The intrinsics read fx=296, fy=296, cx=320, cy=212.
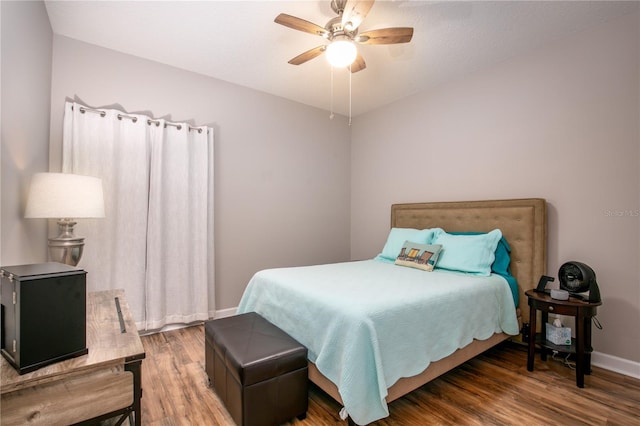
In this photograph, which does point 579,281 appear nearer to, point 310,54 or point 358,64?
point 358,64

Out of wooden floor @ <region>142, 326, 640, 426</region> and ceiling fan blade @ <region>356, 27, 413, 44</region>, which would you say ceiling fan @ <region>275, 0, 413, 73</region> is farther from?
wooden floor @ <region>142, 326, 640, 426</region>

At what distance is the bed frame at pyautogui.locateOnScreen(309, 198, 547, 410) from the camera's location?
190 cm

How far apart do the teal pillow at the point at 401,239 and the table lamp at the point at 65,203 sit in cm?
263

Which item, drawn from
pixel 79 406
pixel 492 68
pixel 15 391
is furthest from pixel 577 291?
pixel 15 391

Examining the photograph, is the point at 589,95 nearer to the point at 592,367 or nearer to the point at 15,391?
the point at 592,367

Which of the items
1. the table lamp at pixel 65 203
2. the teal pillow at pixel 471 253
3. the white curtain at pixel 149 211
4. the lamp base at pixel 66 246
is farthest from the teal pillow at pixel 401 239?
the lamp base at pixel 66 246

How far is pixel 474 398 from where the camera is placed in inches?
74.6

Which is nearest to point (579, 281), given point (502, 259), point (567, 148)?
point (502, 259)

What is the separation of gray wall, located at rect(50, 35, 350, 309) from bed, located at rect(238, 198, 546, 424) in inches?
46.4

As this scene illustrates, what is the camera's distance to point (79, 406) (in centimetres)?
107

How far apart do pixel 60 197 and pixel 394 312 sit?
2114mm

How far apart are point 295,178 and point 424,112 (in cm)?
180

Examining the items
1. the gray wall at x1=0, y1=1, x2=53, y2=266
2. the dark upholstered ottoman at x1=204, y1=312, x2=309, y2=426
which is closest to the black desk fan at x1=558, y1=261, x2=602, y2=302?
the dark upholstered ottoman at x1=204, y1=312, x2=309, y2=426

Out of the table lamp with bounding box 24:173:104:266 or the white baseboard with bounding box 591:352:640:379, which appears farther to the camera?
the white baseboard with bounding box 591:352:640:379
